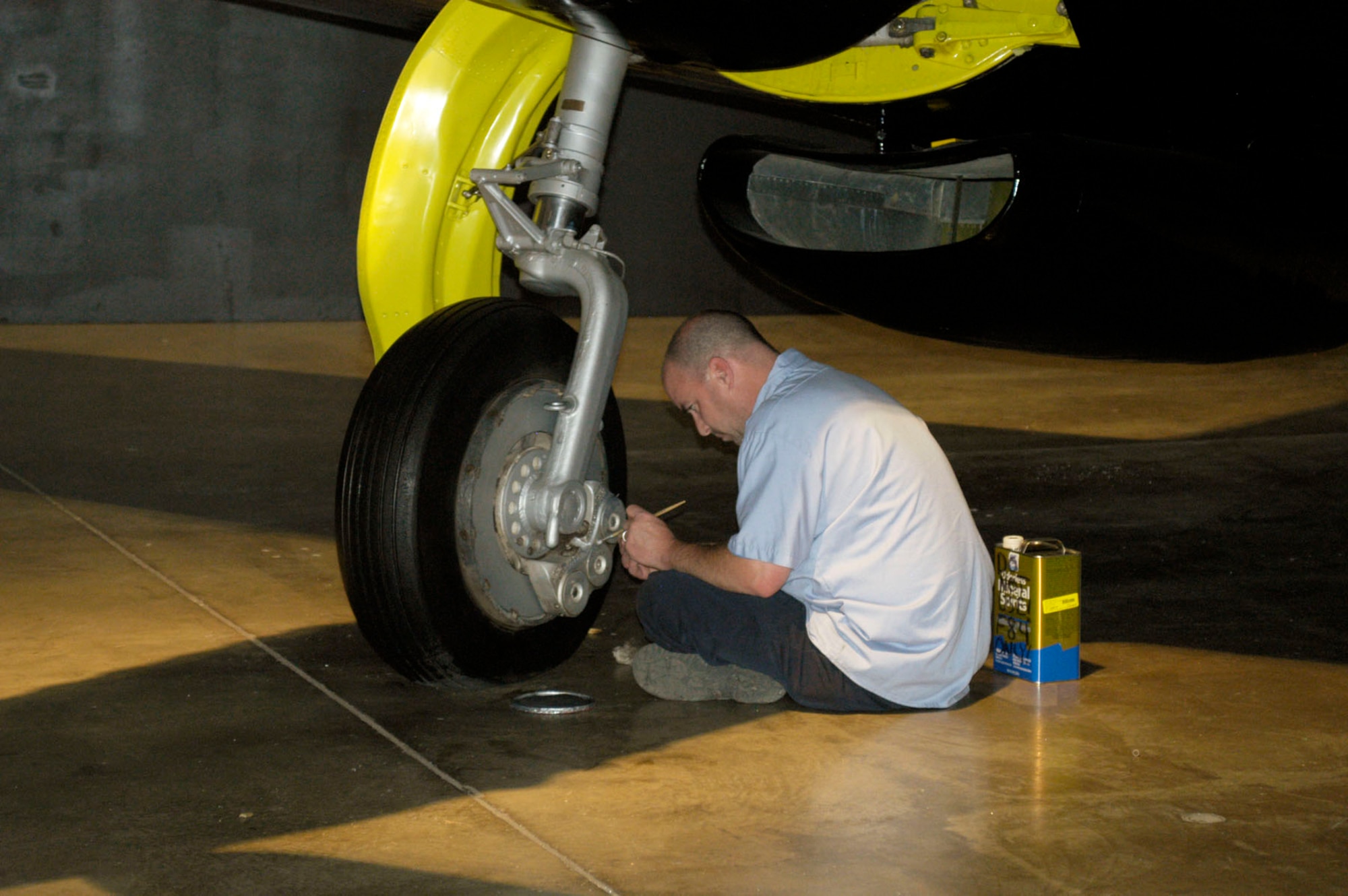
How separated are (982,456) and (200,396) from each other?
355 cm

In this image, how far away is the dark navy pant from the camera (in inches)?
117

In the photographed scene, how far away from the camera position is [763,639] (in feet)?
9.78

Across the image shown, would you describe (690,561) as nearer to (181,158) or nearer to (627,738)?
(627,738)

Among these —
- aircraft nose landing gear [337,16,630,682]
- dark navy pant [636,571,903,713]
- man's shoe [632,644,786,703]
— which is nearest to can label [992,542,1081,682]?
dark navy pant [636,571,903,713]

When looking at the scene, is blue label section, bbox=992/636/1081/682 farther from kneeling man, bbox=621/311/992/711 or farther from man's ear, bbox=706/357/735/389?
man's ear, bbox=706/357/735/389

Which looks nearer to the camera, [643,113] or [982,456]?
[982,456]

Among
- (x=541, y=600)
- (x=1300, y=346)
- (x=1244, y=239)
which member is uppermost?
(x=1244, y=239)

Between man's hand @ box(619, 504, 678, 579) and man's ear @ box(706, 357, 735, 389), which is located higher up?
man's ear @ box(706, 357, 735, 389)

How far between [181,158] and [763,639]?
26.2ft

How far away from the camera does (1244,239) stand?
312cm

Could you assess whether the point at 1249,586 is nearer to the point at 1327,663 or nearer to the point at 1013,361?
the point at 1327,663

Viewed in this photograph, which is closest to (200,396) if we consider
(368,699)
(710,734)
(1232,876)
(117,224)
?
(117,224)

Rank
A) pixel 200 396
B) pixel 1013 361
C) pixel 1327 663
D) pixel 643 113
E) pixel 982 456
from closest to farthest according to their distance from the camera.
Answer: pixel 1327 663, pixel 982 456, pixel 200 396, pixel 1013 361, pixel 643 113

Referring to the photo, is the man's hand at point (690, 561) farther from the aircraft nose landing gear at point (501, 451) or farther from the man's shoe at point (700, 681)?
the man's shoe at point (700, 681)
